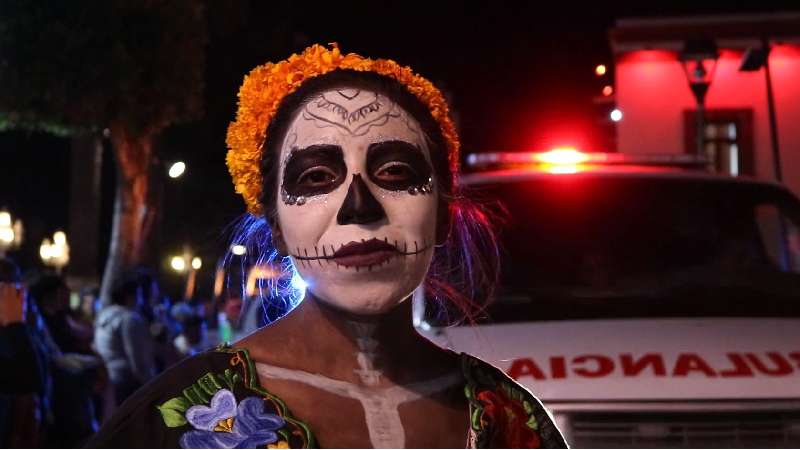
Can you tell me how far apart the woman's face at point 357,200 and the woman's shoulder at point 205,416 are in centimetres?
18

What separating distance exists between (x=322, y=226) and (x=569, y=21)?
30101 mm

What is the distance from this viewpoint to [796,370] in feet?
14.1

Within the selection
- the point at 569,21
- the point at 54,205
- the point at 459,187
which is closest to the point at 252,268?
the point at 459,187

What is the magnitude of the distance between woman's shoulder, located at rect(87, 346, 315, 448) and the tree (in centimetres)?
1656

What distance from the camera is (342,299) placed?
189 centimetres

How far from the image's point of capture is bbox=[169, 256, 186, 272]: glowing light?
32781 mm

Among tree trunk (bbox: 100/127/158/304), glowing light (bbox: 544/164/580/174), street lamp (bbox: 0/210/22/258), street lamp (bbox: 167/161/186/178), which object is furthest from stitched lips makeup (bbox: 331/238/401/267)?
street lamp (bbox: 0/210/22/258)

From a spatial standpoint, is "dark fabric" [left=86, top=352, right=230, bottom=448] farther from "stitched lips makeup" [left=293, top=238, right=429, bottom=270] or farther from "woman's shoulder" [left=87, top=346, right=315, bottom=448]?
"stitched lips makeup" [left=293, top=238, right=429, bottom=270]

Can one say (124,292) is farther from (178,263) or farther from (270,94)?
(178,263)

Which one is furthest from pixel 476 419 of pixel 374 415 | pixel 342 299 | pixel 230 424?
pixel 230 424

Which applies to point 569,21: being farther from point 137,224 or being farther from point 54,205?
point 54,205

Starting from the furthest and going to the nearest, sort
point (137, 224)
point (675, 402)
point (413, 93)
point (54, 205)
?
point (54, 205), point (137, 224), point (675, 402), point (413, 93)

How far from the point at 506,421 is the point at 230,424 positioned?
0.43 m

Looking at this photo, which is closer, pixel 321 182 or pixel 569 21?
pixel 321 182
